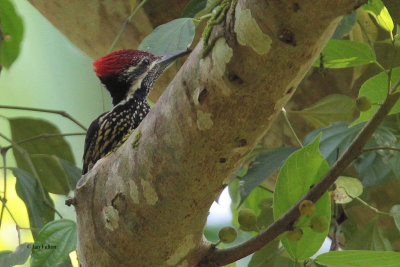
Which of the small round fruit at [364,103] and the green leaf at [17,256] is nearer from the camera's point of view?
the small round fruit at [364,103]

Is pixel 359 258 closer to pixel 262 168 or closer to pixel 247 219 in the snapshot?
pixel 247 219

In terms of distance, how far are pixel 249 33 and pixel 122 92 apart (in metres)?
1.58

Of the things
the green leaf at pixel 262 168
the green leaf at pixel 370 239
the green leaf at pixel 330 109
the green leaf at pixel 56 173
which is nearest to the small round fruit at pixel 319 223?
the green leaf at pixel 262 168

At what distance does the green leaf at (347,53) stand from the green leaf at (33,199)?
118cm

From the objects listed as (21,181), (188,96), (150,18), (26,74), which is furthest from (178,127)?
(26,74)

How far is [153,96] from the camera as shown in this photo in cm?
272

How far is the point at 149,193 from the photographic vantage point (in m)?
1.28

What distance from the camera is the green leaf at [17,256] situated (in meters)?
1.87

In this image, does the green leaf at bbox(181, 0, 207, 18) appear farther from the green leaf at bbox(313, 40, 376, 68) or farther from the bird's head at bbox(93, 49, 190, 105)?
the green leaf at bbox(313, 40, 376, 68)

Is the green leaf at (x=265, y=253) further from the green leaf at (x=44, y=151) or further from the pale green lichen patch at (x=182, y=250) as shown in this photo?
the green leaf at (x=44, y=151)

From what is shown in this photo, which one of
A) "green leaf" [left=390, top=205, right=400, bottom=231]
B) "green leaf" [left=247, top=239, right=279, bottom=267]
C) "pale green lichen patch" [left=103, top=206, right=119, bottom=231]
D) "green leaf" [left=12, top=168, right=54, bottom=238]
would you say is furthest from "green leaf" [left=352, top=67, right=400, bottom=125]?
"green leaf" [left=12, top=168, right=54, bottom=238]

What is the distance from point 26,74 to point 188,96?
5.69 metres

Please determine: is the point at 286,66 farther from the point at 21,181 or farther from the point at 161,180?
the point at 21,181

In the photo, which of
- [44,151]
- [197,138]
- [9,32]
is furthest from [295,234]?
[9,32]
